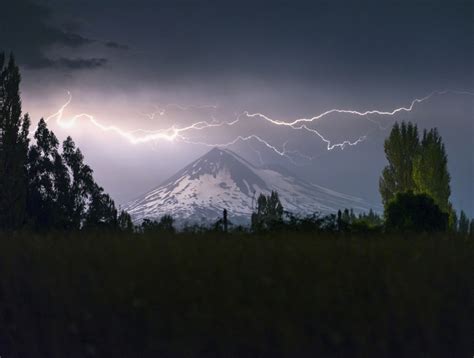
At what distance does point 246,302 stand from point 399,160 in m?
48.3

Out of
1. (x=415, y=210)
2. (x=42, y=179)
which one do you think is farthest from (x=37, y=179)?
(x=415, y=210)

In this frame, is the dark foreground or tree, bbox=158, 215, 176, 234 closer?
the dark foreground

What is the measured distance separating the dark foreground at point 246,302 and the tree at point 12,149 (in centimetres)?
3039

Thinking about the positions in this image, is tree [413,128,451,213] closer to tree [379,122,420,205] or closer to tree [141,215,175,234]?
tree [379,122,420,205]

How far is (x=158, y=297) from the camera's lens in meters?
4.19

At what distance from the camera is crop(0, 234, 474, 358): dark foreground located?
12.3ft

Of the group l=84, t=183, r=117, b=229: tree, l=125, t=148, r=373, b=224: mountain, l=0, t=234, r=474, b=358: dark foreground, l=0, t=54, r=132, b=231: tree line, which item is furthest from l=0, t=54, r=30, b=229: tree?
l=125, t=148, r=373, b=224: mountain

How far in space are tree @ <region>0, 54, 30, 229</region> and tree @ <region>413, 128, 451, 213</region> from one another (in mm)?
29218


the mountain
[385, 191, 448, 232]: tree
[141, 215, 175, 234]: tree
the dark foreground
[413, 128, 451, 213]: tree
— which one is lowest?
the dark foreground

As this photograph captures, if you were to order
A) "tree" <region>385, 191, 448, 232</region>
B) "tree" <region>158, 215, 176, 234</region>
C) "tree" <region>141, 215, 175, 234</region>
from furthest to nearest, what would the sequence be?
"tree" <region>385, 191, 448, 232</region> < "tree" <region>158, 215, 176, 234</region> < "tree" <region>141, 215, 175, 234</region>

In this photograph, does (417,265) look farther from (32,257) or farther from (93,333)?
(32,257)

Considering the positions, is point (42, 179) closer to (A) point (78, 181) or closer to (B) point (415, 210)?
(A) point (78, 181)

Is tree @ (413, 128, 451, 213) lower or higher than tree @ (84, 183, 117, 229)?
higher

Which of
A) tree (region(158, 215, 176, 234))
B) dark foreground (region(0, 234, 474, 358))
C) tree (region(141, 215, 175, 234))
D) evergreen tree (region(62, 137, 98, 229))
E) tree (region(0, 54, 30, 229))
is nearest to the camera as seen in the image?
dark foreground (region(0, 234, 474, 358))
